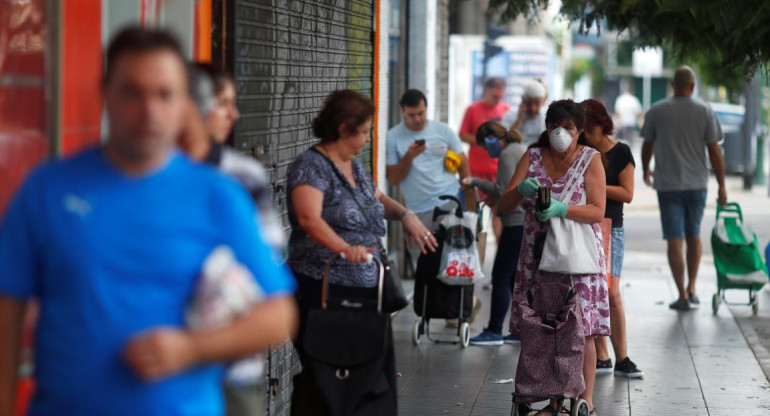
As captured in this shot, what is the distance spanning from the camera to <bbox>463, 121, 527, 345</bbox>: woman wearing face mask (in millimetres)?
9094

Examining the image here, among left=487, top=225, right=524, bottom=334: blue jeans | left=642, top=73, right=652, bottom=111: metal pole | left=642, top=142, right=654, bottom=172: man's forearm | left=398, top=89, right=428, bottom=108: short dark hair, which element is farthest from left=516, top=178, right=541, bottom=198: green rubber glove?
left=642, top=73, right=652, bottom=111: metal pole

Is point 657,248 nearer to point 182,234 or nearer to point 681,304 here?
point 681,304

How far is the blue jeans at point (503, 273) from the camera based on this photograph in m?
9.30

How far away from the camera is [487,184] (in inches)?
367

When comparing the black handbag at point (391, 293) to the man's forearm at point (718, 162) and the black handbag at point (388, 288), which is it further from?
the man's forearm at point (718, 162)

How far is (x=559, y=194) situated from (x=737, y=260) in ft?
15.3

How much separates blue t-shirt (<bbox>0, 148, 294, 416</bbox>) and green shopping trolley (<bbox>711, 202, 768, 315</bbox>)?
28.4 ft

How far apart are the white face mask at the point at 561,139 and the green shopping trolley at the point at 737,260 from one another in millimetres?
4641

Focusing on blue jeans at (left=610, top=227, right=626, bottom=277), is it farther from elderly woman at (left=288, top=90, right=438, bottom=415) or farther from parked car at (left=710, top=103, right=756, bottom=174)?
parked car at (left=710, top=103, right=756, bottom=174)

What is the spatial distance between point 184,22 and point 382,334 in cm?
148

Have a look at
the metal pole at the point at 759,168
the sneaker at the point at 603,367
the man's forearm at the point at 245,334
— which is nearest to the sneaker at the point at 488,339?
the sneaker at the point at 603,367

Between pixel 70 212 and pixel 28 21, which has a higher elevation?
pixel 28 21

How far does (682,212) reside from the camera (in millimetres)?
11133

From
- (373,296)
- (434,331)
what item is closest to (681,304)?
(434,331)
